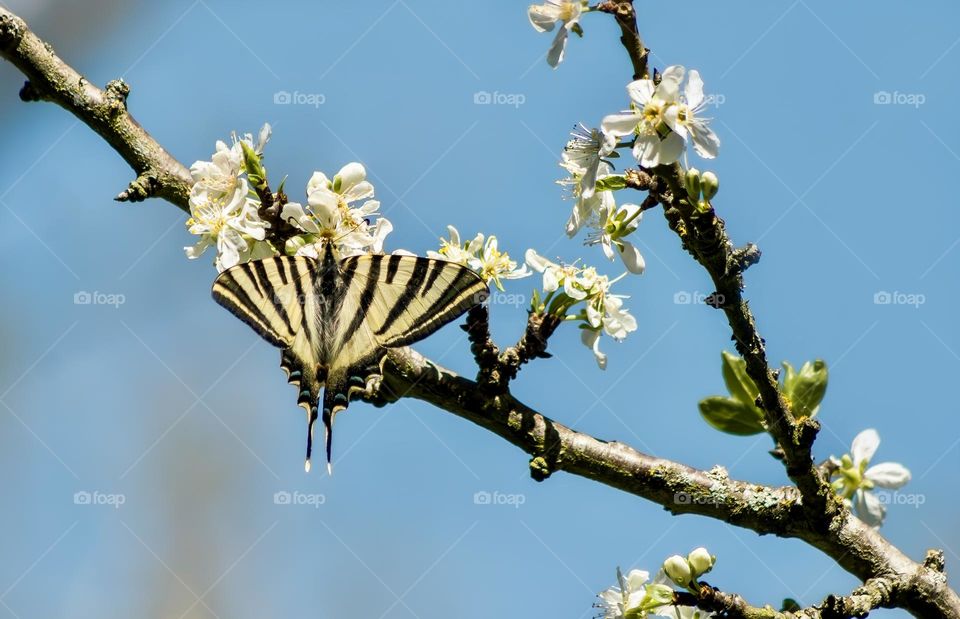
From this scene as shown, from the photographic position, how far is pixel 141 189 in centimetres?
240

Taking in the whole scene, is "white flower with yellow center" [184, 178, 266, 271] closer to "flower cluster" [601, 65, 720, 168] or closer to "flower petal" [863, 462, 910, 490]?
"flower cluster" [601, 65, 720, 168]

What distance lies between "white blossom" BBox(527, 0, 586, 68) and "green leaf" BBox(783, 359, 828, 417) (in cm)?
100

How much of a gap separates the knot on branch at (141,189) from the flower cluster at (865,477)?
6.16 feet

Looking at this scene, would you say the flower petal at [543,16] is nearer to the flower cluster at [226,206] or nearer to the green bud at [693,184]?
Answer: the green bud at [693,184]

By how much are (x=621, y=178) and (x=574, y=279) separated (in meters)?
0.39

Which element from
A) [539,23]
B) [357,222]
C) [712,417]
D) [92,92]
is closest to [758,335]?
[712,417]

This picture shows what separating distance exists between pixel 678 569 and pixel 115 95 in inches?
71.2

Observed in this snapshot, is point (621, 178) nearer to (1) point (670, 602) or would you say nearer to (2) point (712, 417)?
(2) point (712, 417)

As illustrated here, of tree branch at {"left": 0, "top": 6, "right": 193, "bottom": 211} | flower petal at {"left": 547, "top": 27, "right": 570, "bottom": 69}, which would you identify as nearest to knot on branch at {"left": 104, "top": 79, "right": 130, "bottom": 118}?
tree branch at {"left": 0, "top": 6, "right": 193, "bottom": 211}

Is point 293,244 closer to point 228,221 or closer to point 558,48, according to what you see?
point 228,221

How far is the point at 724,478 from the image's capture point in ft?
7.77

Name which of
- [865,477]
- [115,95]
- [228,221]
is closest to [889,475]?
[865,477]

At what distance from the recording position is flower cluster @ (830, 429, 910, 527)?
99.7 inches

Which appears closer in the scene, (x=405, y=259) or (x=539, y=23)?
(x=539, y=23)
